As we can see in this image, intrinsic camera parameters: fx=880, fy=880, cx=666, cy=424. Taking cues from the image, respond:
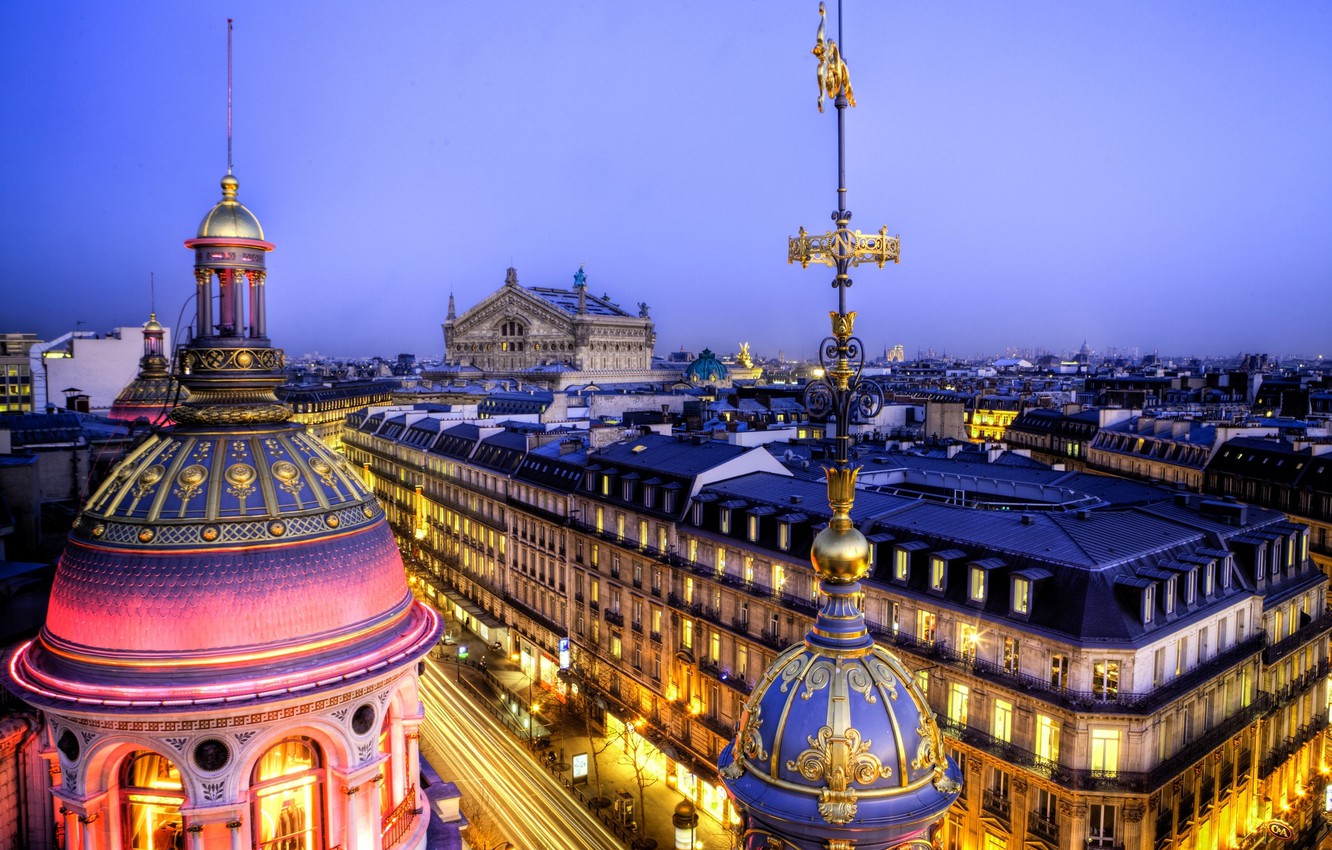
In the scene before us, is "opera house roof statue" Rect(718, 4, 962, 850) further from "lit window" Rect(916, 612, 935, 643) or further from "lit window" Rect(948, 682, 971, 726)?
"lit window" Rect(916, 612, 935, 643)

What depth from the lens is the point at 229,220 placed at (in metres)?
20.6

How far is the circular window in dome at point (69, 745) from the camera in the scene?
17734 mm

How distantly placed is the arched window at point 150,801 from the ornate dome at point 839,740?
50.4 ft

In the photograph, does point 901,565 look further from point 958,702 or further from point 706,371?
point 706,371

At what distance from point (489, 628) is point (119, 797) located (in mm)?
47074

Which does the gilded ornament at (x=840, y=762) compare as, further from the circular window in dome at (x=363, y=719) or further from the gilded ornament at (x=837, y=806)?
the circular window in dome at (x=363, y=719)

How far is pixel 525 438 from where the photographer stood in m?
65.6

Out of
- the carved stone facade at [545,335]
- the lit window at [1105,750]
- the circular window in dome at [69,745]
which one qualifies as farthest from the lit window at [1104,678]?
the carved stone facade at [545,335]

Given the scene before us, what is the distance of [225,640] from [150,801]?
3.88m

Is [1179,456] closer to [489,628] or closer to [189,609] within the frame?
[489,628]

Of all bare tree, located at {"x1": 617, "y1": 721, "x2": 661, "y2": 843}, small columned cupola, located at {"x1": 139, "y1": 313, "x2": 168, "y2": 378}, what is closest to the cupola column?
small columned cupola, located at {"x1": 139, "y1": 313, "x2": 168, "y2": 378}

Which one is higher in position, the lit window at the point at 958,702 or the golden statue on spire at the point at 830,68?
the golden statue on spire at the point at 830,68

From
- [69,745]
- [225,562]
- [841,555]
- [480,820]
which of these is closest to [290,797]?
[69,745]

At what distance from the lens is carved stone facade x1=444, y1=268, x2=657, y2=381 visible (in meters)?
175
